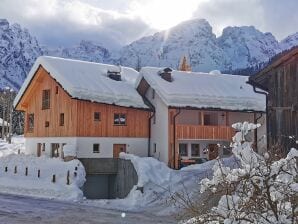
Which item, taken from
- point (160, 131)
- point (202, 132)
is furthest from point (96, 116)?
point (202, 132)

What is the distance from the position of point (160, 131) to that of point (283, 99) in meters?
14.1

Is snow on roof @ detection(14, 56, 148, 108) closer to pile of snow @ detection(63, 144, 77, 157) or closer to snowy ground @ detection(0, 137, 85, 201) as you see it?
pile of snow @ detection(63, 144, 77, 157)

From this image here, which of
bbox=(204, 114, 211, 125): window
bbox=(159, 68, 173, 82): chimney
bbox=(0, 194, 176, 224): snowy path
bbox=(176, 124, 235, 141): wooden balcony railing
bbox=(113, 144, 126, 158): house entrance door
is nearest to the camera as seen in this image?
bbox=(0, 194, 176, 224): snowy path

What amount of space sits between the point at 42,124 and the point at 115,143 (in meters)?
6.87

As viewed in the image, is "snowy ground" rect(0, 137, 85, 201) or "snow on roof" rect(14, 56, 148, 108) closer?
"snowy ground" rect(0, 137, 85, 201)

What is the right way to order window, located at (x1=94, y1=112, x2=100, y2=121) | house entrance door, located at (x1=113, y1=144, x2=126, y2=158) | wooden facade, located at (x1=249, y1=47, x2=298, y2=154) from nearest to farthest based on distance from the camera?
wooden facade, located at (x1=249, y1=47, x2=298, y2=154) < window, located at (x1=94, y1=112, x2=100, y2=121) < house entrance door, located at (x1=113, y1=144, x2=126, y2=158)

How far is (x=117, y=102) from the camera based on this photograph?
3300 cm

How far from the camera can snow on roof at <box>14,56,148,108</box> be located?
105 feet

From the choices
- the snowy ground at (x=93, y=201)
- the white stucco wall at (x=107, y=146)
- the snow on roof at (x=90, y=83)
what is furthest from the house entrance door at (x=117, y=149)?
the snow on roof at (x=90, y=83)

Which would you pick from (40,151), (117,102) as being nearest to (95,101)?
(117,102)

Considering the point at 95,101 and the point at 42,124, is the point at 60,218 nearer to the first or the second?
the point at 95,101

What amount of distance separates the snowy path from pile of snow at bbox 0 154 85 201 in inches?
114

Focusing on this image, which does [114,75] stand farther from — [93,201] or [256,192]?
[256,192]

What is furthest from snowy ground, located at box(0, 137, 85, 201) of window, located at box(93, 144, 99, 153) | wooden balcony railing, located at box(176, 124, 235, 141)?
wooden balcony railing, located at box(176, 124, 235, 141)
